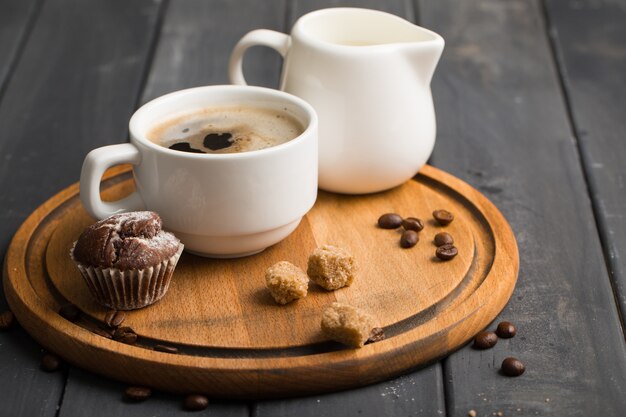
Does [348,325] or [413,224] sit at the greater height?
[348,325]

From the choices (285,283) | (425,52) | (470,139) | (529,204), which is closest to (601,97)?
(470,139)

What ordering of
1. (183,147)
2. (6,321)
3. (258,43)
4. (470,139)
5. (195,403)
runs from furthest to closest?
1. (470,139)
2. (258,43)
3. (183,147)
4. (6,321)
5. (195,403)

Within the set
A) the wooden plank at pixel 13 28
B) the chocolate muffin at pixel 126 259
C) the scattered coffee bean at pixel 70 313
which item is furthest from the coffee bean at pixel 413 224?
the wooden plank at pixel 13 28

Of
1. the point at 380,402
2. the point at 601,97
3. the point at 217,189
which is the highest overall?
the point at 217,189

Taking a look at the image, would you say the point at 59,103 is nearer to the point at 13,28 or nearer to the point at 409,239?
the point at 13,28

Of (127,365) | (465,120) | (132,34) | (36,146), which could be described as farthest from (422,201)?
(132,34)

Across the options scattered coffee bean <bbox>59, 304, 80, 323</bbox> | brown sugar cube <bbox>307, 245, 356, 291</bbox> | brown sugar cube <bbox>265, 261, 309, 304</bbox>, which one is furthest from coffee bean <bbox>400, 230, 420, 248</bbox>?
scattered coffee bean <bbox>59, 304, 80, 323</bbox>
